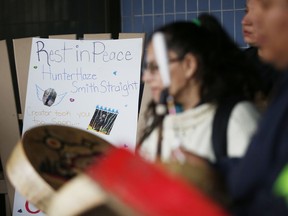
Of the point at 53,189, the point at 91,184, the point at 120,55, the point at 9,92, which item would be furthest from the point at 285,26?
the point at 9,92

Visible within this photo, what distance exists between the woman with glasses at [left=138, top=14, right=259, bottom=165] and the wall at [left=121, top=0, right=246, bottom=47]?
A: 10.2 ft

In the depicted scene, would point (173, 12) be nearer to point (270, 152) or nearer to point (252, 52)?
point (252, 52)

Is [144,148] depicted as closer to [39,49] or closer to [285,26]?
[285,26]

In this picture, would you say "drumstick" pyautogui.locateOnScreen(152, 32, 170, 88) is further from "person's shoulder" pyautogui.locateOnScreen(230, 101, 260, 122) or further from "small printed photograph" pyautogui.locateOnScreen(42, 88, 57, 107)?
"small printed photograph" pyautogui.locateOnScreen(42, 88, 57, 107)

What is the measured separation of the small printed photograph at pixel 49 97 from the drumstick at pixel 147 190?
281 cm

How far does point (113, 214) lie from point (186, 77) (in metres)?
0.60

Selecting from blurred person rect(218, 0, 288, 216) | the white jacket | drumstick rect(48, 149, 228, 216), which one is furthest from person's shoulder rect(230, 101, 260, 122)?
drumstick rect(48, 149, 228, 216)

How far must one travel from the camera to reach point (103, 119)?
13.1 ft

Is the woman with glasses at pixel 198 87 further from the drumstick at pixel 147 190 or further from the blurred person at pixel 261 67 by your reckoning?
the drumstick at pixel 147 190

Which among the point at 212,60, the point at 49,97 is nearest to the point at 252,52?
the point at 212,60

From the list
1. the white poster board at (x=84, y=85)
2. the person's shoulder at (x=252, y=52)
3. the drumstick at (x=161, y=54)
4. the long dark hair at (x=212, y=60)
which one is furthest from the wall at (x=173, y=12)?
the drumstick at (x=161, y=54)

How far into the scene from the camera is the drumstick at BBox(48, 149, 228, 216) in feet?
3.91

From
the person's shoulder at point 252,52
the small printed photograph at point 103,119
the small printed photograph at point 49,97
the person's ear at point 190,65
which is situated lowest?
the small printed photograph at point 103,119

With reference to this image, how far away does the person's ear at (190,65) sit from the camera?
1853 millimetres
